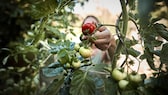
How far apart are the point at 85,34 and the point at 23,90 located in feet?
4.46

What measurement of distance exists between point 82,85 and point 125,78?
114 mm

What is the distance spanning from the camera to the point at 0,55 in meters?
2.62

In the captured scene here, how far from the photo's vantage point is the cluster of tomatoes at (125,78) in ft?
1.92

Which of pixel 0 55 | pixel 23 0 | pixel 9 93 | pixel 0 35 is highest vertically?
pixel 23 0

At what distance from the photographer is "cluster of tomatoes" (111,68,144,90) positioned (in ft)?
1.92

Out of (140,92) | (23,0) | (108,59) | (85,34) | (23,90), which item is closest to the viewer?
(140,92)

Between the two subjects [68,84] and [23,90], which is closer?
[68,84]

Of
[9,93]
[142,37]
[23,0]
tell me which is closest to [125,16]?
[142,37]

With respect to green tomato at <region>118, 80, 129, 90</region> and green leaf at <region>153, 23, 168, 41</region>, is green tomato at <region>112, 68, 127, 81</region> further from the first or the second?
green leaf at <region>153, 23, 168, 41</region>

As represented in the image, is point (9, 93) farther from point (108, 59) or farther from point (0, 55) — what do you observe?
point (108, 59)

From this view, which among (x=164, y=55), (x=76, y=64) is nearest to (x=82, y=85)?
(x=76, y=64)

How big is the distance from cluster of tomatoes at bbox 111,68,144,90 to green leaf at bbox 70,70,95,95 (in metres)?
0.08

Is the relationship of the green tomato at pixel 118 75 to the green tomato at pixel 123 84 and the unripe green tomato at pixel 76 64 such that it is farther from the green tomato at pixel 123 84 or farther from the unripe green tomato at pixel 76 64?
the unripe green tomato at pixel 76 64

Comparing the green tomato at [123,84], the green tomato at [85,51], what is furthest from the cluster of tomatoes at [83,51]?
the green tomato at [123,84]
